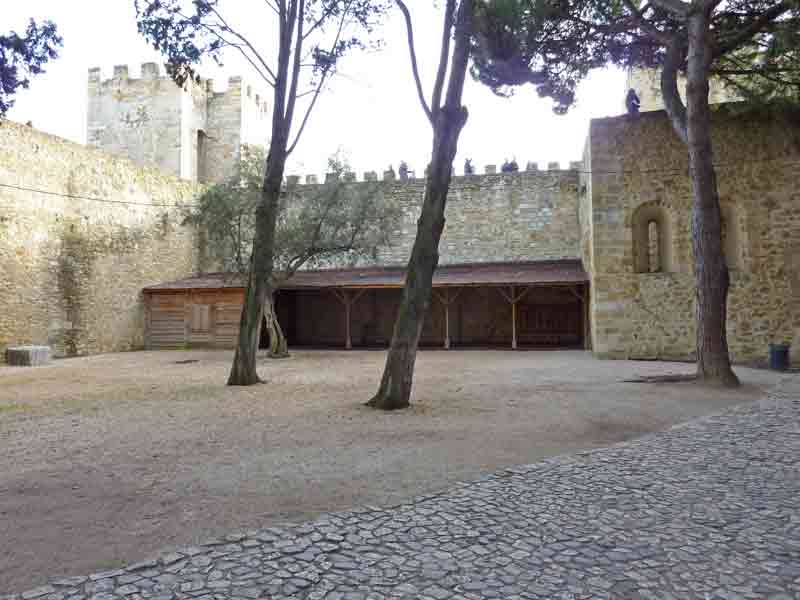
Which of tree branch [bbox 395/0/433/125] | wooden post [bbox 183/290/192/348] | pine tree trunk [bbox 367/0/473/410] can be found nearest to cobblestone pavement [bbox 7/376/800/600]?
pine tree trunk [bbox 367/0/473/410]

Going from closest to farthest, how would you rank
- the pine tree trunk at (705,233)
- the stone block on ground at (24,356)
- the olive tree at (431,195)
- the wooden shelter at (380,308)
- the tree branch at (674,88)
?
the olive tree at (431,195), the pine tree trunk at (705,233), the tree branch at (674,88), the stone block on ground at (24,356), the wooden shelter at (380,308)

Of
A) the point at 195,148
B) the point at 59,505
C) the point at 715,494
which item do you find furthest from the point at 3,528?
the point at 195,148

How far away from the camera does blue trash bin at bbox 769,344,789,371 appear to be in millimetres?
9727

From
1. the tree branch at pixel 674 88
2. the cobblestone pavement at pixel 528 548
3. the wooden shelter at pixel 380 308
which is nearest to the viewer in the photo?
the cobblestone pavement at pixel 528 548

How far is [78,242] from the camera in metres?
14.1

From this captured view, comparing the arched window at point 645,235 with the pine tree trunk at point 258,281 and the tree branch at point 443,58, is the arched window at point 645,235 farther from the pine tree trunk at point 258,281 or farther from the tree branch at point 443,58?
the pine tree trunk at point 258,281

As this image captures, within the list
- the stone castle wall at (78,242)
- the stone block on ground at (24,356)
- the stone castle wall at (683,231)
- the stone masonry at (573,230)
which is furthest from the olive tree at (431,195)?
the stone castle wall at (78,242)

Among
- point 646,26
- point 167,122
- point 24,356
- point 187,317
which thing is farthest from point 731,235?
point 167,122

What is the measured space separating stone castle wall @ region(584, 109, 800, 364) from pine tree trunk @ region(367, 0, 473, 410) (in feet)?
21.6

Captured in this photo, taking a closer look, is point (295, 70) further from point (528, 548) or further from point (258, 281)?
point (528, 548)

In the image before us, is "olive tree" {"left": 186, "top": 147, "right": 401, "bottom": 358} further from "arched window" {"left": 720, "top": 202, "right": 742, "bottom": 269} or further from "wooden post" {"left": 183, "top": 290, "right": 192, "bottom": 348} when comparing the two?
"arched window" {"left": 720, "top": 202, "right": 742, "bottom": 269}

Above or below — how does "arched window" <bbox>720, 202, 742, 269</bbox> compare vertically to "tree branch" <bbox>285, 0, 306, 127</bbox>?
below

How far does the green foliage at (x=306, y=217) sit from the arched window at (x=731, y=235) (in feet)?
23.4

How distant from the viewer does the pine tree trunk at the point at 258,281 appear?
8.33 m
